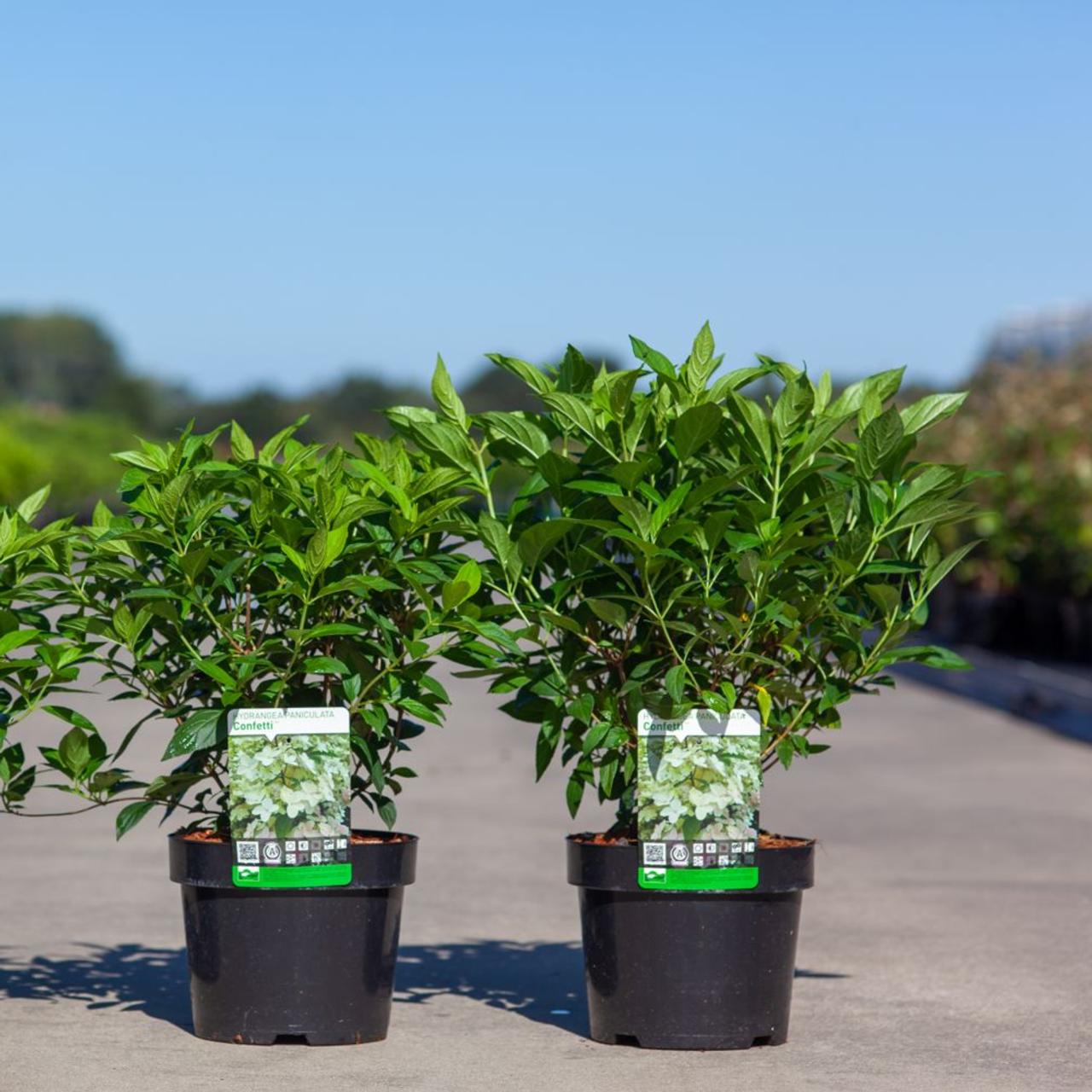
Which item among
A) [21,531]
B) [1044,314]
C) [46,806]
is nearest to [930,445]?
[1044,314]

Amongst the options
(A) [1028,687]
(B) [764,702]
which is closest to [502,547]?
(B) [764,702]

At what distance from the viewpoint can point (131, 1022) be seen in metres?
5.63

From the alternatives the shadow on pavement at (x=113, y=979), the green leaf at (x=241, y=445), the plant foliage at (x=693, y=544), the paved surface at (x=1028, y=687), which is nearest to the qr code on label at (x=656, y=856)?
the plant foliage at (x=693, y=544)

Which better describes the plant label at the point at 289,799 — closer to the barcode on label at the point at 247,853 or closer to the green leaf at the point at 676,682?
the barcode on label at the point at 247,853

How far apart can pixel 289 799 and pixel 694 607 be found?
114cm

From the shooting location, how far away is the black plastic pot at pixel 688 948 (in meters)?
5.16

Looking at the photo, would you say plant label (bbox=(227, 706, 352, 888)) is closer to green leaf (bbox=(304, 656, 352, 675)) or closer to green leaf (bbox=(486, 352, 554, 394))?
green leaf (bbox=(304, 656, 352, 675))

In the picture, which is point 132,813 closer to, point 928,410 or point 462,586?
point 462,586

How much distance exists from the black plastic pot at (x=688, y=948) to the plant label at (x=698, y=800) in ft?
0.16

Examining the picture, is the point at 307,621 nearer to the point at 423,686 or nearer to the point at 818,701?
the point at 423,686

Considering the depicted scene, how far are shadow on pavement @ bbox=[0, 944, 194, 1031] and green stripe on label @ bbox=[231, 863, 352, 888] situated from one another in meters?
0.64

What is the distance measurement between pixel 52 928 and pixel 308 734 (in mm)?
2541

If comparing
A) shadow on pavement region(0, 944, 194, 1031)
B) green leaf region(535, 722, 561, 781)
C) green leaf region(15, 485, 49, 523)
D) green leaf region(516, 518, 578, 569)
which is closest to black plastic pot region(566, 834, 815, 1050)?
green leaf region(535, 722, 561, 781)

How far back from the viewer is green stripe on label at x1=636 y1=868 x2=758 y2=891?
16.8 ft
